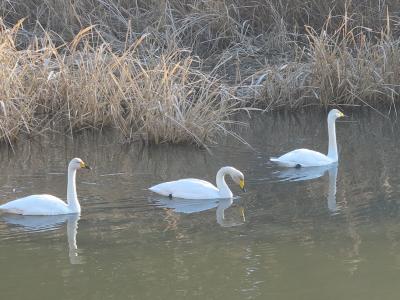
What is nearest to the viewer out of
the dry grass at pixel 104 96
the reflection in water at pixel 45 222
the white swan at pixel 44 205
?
the reflection in water at pixel 45 222

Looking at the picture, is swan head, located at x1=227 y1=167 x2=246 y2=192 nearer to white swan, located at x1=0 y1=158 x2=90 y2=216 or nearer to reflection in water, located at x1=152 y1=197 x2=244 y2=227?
reflection in water, located at x1=152 y1=197 x2=244 y2=227

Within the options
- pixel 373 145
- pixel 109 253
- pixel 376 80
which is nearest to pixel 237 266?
pixel 109 253

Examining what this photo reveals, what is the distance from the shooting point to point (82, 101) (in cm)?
1300

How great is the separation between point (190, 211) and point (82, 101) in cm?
391

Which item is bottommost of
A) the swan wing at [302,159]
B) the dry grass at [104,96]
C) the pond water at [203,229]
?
the pond water at [203,229]

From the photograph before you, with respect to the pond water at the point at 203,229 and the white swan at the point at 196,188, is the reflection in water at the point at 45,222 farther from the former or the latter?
the white swan at the point at 196,188

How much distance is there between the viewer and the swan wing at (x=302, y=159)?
1132 cm

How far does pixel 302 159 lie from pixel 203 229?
295 cm

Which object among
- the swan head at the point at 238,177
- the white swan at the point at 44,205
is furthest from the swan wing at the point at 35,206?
the swan head at the point at 238,177

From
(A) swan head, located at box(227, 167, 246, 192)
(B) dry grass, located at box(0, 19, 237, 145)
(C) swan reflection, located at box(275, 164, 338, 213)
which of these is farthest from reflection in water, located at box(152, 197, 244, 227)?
(B) dry grass, located at box(0, 19, 237, 145)

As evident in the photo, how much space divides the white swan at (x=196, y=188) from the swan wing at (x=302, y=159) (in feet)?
4.63

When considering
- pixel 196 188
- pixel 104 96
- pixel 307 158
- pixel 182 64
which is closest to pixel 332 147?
pixel 307 158

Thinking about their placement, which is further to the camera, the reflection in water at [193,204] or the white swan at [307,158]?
the white swan at [307,158]

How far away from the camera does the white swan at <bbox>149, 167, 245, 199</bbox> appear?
9938 millimetres
